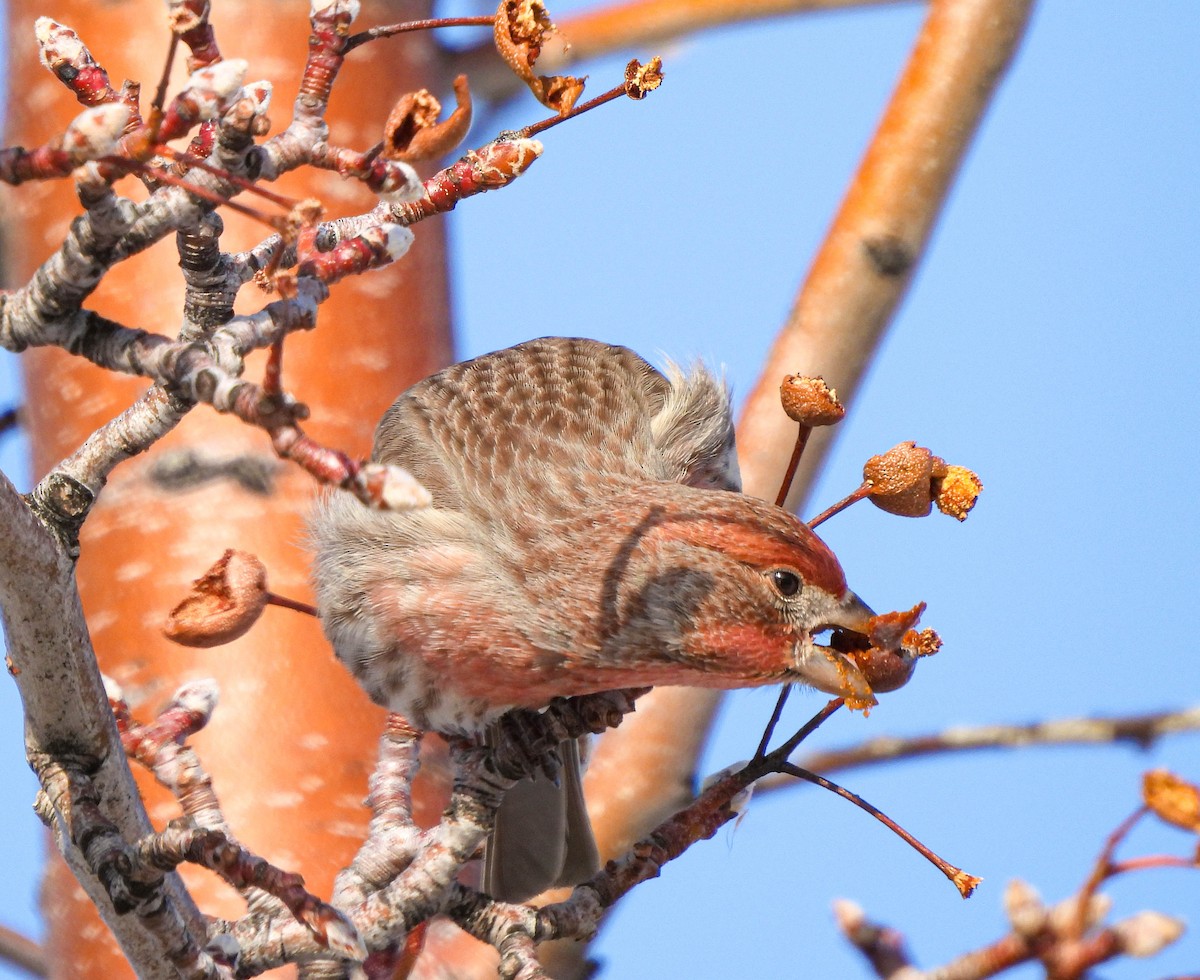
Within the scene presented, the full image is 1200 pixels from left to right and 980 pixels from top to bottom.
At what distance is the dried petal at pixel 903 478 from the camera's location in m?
2.35

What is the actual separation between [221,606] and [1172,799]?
62.5 inches

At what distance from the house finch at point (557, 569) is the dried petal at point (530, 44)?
0.84 m

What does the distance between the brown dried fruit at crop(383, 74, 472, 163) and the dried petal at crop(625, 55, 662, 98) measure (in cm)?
22

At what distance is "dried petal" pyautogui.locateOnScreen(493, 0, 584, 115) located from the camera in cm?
194

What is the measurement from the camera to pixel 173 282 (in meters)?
3.97

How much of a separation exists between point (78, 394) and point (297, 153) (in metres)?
2.33

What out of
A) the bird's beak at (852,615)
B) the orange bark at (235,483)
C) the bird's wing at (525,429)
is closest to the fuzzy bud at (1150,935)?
the bird's beak at (852,615)

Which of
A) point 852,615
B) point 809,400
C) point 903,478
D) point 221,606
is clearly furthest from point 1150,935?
point 221,606

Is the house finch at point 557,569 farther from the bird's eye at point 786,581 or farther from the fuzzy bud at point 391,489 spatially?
the fuzzy bud at point 391,489

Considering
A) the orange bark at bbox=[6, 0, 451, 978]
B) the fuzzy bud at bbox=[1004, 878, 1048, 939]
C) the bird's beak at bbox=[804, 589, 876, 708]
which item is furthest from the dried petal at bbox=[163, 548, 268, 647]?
the fuzzy bud at bbox=[1004, 878, 1048, 939]

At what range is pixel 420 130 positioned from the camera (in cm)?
192

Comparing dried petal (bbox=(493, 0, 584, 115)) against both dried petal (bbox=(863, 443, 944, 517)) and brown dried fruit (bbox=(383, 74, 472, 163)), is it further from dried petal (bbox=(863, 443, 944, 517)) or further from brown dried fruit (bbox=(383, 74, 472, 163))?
dried petal (bbox=(863, 443, 944, 517))

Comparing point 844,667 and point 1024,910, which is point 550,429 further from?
point 1024,910

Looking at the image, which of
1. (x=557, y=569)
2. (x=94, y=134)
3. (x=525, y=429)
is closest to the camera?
(x=94, y=134)
